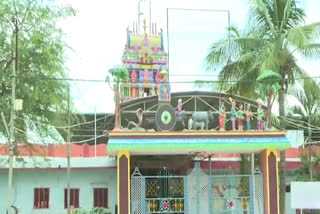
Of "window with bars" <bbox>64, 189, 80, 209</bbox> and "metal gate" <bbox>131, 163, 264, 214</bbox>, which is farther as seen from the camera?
"window with bars" <bbox>64, 189, 80, 209</bbox>

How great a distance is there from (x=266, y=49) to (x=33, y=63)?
29.1ft

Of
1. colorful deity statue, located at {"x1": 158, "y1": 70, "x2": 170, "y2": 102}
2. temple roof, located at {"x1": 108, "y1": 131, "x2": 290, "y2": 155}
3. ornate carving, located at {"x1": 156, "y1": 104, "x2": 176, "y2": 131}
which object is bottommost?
temple roof, located at {"x1": 108, "y1": 131, "x2": 290, "y2": 155}

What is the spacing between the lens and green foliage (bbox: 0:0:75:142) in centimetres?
2036

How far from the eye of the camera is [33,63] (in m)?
21.2

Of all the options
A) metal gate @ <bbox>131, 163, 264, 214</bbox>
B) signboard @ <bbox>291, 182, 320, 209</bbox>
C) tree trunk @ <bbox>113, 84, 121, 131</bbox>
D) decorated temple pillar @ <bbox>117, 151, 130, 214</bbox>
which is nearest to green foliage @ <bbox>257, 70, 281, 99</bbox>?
metal gate @ <bbox>131, 163, 264, 214</bbox>

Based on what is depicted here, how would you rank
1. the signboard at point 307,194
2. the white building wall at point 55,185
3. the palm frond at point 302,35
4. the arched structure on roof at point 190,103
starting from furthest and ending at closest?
1. the white building wall at point 55,185
2. the arched structure on roof at point 190,103
3. the palm frond at point 302,35
4. the signboard at point 307,194

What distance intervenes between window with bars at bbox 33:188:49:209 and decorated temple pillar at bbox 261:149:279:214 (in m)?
11.4

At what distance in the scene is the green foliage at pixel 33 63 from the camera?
20359 mm

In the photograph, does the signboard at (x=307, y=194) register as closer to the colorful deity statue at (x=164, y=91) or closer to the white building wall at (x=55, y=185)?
the colorful deity statue at (x=164, y=91)

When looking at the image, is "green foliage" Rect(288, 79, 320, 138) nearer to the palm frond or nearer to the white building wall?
the palm frond

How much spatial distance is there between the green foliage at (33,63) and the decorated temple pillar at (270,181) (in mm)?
8334

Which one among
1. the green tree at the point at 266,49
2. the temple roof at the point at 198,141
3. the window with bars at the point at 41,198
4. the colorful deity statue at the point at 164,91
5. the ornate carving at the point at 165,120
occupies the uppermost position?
the green tree at the point at 266,49

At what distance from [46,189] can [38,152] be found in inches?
102

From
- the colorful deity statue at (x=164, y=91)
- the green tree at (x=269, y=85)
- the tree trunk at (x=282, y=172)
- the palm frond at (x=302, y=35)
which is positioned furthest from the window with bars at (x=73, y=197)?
the palm frond at (x=302, y=35)
